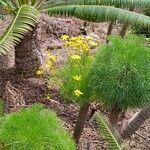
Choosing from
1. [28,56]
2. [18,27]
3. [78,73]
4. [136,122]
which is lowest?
[136,122]

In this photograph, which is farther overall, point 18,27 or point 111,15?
point 111,15

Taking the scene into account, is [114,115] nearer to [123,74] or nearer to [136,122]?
[136,122]

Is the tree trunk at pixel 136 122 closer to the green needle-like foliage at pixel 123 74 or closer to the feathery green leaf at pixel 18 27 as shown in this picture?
the green needle-like foliage at pixel 123 74

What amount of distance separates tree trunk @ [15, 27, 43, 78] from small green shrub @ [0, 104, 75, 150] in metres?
2.81

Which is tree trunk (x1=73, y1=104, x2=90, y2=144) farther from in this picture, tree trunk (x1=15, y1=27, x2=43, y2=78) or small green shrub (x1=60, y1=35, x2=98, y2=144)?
tree trunk (x1=15, y1=27, x2=43, y2=78)

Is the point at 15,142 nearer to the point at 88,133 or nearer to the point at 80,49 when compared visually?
the point at 80,49

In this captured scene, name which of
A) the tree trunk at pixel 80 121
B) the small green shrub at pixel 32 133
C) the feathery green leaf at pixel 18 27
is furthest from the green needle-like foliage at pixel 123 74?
the feathery green leaf at pixel 18 27

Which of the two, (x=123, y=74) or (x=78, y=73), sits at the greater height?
(x=123, y=74)

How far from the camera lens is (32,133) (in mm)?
4312

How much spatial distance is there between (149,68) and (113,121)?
0.84m

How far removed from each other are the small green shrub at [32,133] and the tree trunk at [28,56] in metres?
2.81

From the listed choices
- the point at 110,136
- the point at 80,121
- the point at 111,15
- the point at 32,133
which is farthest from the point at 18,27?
the point at 32,133

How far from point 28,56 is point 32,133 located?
318 centimetres

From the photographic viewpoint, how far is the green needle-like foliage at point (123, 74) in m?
5.18
